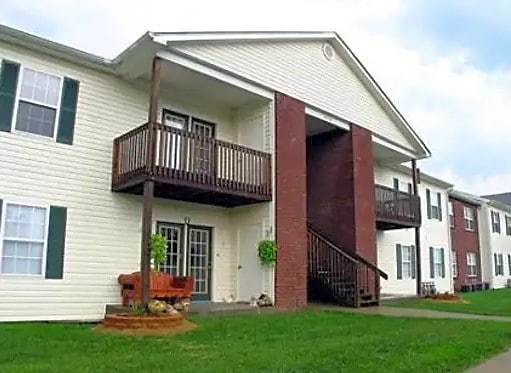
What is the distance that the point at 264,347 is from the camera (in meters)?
8.73

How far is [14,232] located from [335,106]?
11635mm

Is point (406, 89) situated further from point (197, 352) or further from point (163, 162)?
point (197, 352)

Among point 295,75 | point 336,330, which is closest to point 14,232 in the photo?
point 336,330

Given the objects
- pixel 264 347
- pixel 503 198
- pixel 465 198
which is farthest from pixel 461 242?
pixel 264 347

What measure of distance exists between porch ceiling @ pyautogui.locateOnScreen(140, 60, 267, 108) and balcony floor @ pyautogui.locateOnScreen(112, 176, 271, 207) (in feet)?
10.2

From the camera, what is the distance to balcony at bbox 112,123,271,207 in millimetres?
13070

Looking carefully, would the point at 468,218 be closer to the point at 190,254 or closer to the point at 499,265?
the point at 499,265

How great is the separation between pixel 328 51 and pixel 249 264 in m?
8.48

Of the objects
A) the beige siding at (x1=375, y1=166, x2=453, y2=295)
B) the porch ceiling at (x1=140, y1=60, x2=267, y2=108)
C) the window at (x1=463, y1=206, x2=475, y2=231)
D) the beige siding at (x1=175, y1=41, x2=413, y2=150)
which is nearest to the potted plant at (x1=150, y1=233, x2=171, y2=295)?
the porch ceiling at (x1=140, y1=60, x2=267, y2=108)

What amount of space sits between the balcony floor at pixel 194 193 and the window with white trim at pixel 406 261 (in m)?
11.9

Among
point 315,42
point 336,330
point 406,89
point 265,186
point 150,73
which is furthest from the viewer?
point 406,89

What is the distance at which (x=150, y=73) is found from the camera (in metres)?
14.5

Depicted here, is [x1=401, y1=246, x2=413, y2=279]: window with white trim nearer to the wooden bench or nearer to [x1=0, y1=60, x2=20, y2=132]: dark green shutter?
the wooden bench

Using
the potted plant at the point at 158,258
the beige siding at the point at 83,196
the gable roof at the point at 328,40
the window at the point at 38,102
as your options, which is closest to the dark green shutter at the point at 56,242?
the beige siding at the point at 83,196
